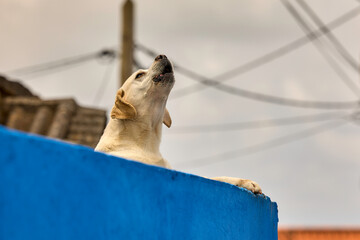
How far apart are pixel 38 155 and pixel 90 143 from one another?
276 inches

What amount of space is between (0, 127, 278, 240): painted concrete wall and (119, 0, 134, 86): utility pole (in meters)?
8.65

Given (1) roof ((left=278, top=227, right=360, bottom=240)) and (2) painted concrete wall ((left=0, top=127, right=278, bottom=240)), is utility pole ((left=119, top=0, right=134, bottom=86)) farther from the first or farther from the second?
(2) painted concrete wall ((left=0, top=127, right=278, bottom=240))

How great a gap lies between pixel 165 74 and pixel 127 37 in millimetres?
7365

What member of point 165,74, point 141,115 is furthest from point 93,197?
point 165,74

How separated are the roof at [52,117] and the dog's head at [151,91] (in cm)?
414

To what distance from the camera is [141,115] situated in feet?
16.0

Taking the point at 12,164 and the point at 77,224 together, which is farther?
the point at 77,224

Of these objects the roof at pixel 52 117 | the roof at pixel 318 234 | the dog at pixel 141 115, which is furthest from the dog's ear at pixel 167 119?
the roof at pixel 318 234

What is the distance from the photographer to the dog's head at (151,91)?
4.91 meters

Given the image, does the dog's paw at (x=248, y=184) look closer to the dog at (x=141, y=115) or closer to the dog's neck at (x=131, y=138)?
the dog at (x=141, y=115)

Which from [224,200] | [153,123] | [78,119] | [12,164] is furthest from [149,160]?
[78,119]

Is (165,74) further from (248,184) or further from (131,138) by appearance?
(248,184)

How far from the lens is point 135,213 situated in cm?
254

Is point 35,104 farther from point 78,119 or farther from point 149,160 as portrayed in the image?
point 149,160
